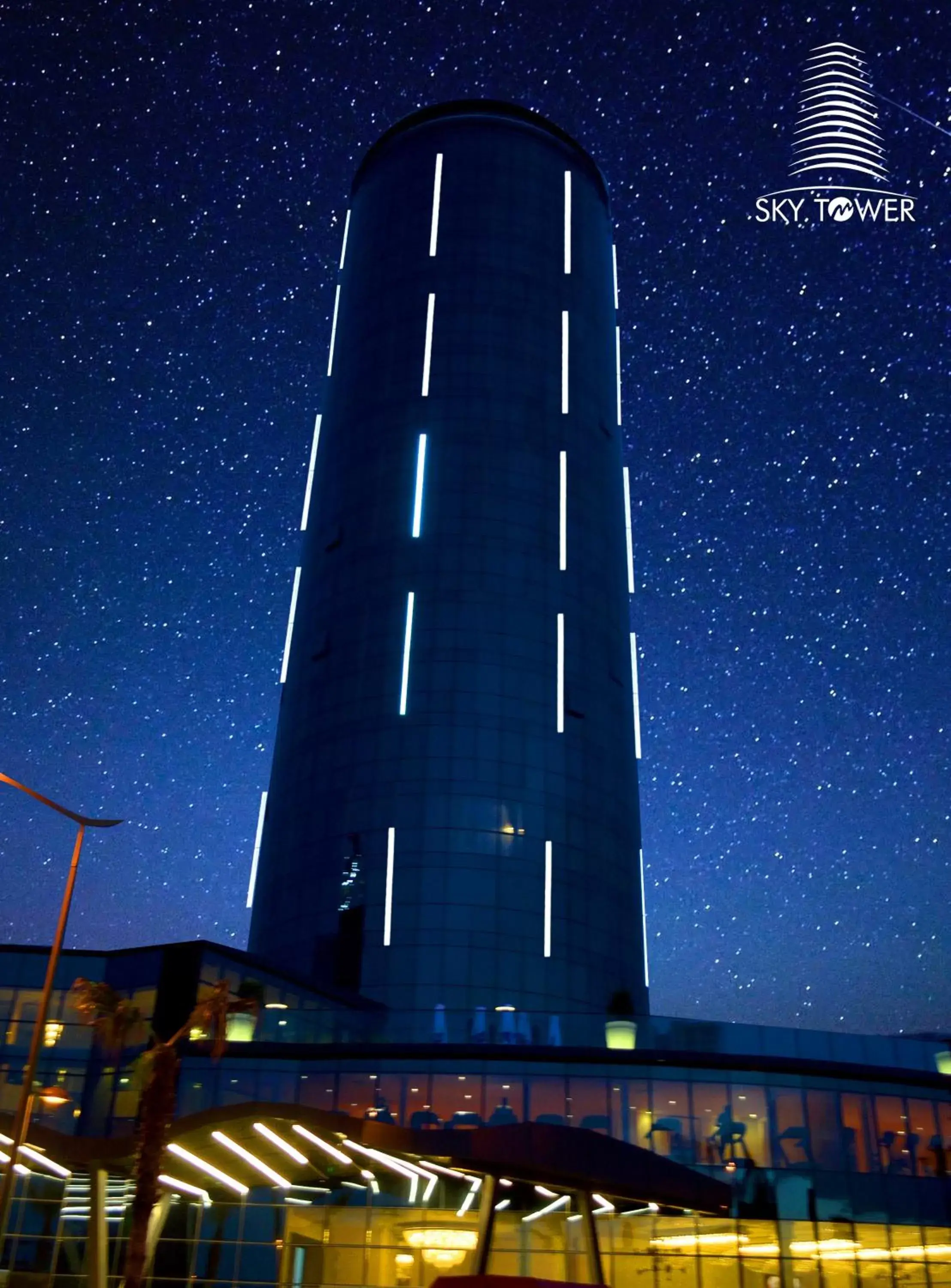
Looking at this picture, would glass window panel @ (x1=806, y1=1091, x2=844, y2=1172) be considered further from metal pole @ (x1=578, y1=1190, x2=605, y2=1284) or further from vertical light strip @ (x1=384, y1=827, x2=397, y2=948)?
vertical light strip @ (x1=384, y1=827, x2=397, y2=948)

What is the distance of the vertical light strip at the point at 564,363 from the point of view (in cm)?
10988

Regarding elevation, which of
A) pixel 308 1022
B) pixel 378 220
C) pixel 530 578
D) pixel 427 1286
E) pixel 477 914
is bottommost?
pixel 427 1286

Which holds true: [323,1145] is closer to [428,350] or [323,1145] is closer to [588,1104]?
[588,1104]

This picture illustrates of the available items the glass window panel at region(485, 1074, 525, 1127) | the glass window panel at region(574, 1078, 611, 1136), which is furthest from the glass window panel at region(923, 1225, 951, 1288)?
the glass window panel at region(485, 1074, 525, 1127)

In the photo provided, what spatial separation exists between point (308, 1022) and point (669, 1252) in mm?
17480

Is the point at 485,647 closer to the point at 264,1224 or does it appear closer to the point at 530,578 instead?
the point at 530,578

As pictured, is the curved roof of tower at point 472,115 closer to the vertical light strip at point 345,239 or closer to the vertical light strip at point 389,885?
the vertical light strip at point 345,239

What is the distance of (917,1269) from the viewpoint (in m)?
49.4

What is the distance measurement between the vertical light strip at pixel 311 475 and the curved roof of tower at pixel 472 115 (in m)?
27.3

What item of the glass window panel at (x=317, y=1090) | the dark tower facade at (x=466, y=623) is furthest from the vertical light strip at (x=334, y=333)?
the glass window panel at (x=317, y=1090)

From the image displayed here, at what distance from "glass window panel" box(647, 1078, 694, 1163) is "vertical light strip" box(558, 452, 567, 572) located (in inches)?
2244

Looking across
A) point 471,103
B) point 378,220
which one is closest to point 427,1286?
point 378,220

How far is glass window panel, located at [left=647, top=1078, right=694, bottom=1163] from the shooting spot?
167ft

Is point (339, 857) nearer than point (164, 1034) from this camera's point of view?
No
